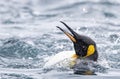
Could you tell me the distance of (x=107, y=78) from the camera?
Result: 9484mm

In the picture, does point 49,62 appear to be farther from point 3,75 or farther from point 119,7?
point 119,7

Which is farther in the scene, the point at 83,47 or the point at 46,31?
the point at 46,31

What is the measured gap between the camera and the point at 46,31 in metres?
13.3

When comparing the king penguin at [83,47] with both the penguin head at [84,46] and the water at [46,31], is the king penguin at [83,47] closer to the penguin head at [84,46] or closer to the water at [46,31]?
the penguin head at [84,46]

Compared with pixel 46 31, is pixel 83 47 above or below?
below

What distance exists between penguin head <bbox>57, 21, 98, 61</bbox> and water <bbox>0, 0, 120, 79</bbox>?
1.13 feet

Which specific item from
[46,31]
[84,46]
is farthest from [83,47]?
[46,31]

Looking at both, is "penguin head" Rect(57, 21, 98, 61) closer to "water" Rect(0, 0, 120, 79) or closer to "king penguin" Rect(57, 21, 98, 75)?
"king penguin" Rect(57, 21, 98, 75)

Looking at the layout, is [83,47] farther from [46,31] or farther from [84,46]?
[46,31]

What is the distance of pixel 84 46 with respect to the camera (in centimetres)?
1002

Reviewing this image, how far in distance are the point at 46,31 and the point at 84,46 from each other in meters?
3.40

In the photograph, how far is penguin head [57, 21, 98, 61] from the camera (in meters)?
9.95

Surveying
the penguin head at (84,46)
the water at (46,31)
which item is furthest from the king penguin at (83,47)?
the water at (46,31)

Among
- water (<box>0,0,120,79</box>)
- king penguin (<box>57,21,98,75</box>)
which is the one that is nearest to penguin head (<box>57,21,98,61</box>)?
king penguin (<box>57,21,98,75</box>)
